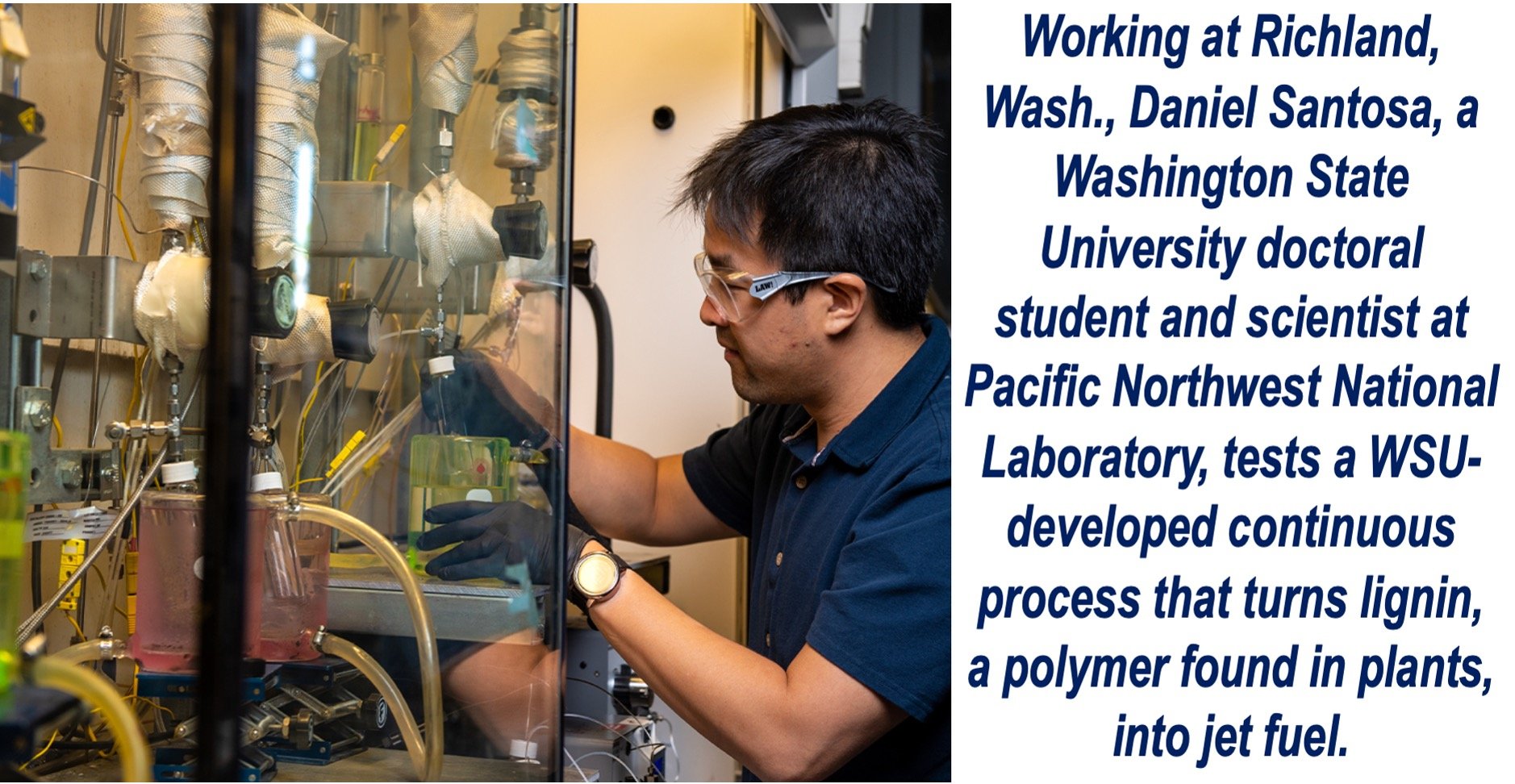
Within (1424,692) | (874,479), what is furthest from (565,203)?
(1424,692)

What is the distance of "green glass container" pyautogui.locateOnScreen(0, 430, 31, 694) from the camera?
0.74 meters

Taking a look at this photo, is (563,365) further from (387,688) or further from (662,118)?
(662,118)

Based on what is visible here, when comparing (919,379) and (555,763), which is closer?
(555,763)

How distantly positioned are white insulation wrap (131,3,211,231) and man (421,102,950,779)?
14.4 inches

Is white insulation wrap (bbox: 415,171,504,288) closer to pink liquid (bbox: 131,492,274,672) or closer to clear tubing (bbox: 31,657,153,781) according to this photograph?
pink liquid (bbox: 131,492,274,672)

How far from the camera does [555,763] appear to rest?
1052mm

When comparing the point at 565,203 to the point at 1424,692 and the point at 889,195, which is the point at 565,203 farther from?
the point at 1424,692

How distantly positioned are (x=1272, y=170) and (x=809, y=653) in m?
0.64

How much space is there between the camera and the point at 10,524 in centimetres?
75

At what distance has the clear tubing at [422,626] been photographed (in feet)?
3.29

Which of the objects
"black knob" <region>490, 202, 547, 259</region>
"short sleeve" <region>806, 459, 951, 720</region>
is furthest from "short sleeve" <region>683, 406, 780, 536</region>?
"black knob" <region>490, 202, 547, 259</region>

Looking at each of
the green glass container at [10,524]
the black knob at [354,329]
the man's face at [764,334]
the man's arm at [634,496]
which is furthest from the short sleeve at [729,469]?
the green glass container at [10,524]

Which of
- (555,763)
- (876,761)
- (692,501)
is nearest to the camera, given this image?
(555,763)

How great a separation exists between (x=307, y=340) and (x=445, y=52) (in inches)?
13.7
